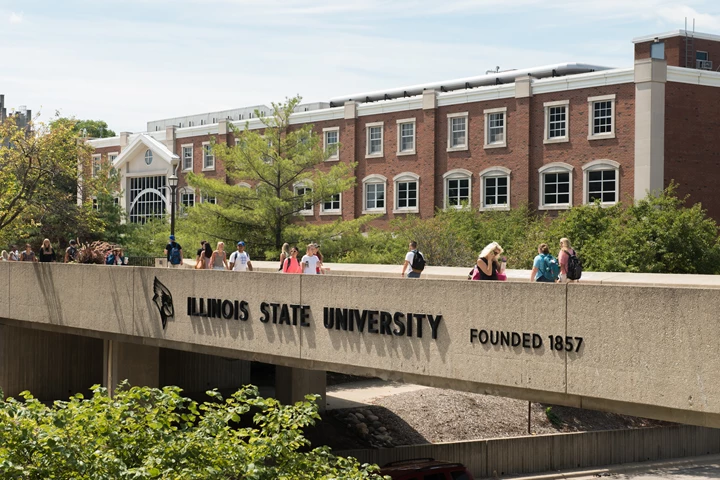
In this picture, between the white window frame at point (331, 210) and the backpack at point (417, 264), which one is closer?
the backpack at point (417, 264)

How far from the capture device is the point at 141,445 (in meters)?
14.1

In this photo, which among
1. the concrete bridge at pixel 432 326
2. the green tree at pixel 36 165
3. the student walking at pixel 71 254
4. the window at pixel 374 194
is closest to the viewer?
the concrete bridge at pixel 432 326

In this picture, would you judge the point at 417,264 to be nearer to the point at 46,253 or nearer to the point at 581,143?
the point at 46,253

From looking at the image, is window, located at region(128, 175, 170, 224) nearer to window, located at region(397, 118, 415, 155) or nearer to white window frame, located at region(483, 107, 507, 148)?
window, located at region(397, 118, 415, 155)

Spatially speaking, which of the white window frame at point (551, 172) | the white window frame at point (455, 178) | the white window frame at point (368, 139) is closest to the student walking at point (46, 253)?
the white window frame at point (455, 178)

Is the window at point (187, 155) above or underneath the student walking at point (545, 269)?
above

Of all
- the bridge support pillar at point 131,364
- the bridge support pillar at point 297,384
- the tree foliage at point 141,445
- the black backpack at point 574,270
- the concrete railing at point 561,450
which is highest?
the black backpack at point 574,270

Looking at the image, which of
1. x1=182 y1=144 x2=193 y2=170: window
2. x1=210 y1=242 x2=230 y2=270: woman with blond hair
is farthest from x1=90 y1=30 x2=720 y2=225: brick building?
x1=210 y1=242 x2=230 y2=270: woman with blond hair

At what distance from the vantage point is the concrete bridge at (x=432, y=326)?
1348 cm

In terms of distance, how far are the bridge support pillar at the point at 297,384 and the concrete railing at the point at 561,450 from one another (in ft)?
17.6

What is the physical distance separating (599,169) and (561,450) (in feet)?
56.0

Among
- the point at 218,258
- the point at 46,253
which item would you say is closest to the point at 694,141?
the point at 218,258

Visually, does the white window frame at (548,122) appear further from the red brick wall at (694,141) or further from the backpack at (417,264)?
the backpack at (417,264)

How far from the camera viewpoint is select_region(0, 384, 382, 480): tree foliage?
12.8 metres
